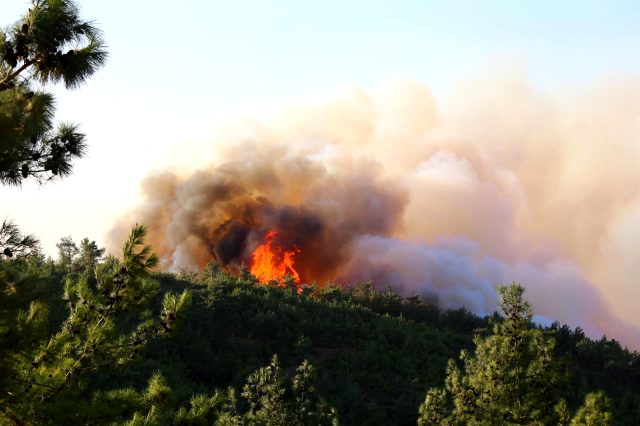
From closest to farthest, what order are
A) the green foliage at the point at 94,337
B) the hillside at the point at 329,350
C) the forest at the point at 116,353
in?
1. the forest at the point at 116,353
2. the green foliage at the point at 94,337
3. the hillside at the point at 329,350

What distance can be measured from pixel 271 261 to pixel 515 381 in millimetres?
68693

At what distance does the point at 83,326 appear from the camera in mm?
14102

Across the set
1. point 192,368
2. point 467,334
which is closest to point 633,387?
point 467,334

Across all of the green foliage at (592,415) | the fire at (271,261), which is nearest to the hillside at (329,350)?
the fire at (271,261)

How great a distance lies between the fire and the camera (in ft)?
285

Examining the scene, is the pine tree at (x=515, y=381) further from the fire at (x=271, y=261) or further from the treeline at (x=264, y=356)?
the fire at (x=271, y=261)

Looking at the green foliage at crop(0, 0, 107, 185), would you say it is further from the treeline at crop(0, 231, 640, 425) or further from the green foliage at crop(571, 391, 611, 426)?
the green foliage at crop(571, 391, 611, 426)

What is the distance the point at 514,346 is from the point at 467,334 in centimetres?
4787

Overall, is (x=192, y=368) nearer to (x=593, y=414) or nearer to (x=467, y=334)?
(x=467, y=334)

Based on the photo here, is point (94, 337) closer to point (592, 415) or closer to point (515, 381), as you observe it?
point (515, 381)

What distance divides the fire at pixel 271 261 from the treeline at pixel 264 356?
11672 mm

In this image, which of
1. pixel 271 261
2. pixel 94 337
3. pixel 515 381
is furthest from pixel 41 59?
pixel 271 261

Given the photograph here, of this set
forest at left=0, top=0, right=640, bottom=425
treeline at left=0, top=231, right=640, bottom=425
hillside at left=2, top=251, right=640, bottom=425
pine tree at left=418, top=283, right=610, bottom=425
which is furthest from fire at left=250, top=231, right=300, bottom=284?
pine tree at left=418, top=283, right=610, bottom=425

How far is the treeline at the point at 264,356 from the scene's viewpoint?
42.9 feet
